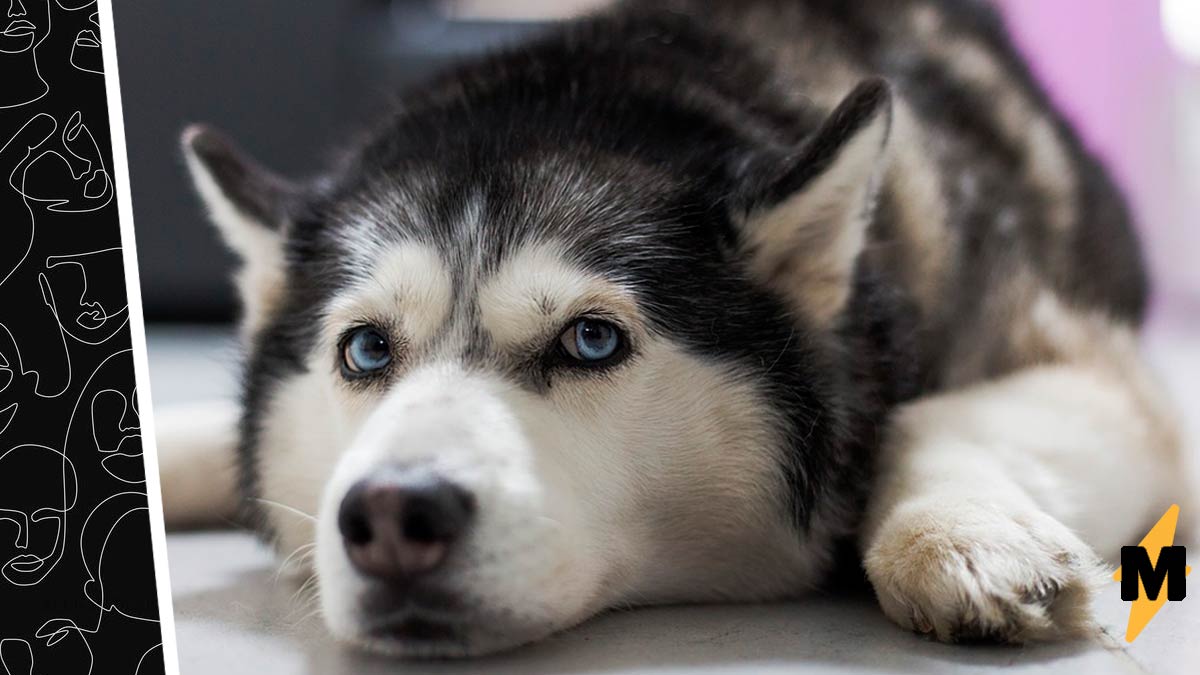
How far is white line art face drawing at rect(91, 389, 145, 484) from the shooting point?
5.85ft

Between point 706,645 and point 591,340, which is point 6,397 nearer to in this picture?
point 591,340

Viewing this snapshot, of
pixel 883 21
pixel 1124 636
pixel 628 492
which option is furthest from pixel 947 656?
pixel 883 21

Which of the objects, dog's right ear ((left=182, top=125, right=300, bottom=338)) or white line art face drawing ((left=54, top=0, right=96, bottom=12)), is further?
dog's right ear ((left=182, top=125, right=300, bottom=338))

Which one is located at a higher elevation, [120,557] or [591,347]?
[591,347]

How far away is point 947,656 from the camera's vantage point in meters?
1.56

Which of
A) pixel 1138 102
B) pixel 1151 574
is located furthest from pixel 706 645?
pixel 1138 102

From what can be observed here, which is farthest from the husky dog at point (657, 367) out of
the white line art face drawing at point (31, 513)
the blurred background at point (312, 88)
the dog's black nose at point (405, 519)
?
the blurred background at point (312, 88)

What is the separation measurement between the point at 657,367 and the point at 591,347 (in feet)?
0.32

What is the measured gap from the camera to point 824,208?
1.84 meters

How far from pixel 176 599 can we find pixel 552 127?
92cm

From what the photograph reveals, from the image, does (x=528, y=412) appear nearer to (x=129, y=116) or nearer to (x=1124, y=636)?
(x=1124, y=636)

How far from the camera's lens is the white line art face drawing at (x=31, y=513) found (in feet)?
5.62

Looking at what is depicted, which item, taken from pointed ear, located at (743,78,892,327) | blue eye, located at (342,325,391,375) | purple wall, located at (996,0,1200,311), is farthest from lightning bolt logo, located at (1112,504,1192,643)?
purple wall, located at (996,0,1200,311)

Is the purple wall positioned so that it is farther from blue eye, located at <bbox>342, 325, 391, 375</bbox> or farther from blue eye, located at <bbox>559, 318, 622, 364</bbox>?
blue eye, located at <bbox>342, 325, 391, 375</bbox>
